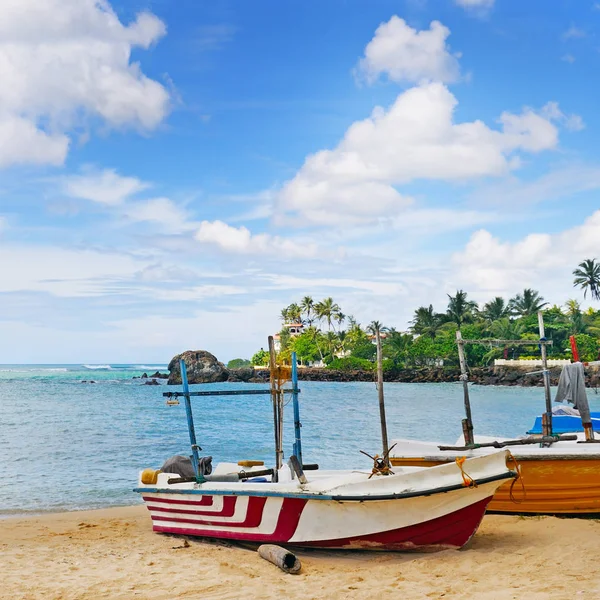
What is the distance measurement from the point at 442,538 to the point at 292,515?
1878mm

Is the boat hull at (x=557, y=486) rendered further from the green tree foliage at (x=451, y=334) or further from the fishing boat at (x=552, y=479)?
the green tree foliage at (x=451, y=334)

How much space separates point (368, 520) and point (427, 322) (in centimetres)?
7950

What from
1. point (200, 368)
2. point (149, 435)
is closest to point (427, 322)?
point (200, 368)

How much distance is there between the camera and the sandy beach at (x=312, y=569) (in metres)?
7.49

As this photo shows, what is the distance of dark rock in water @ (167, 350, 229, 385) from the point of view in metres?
83.6

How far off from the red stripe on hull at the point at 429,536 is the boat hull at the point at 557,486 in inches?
82.6

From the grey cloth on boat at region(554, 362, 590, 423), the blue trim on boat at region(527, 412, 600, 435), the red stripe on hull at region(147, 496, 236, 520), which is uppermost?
the grey cloth on boat at region(554, 362, 590, 423)

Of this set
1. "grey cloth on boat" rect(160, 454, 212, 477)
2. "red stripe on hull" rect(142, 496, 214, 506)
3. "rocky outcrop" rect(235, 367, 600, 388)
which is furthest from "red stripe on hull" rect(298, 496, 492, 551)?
"rocky outcrop" rect(235, 367, 600, 388)

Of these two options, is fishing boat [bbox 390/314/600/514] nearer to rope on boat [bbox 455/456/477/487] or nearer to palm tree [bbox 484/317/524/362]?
rope on boat [bbox 455/456/477/487]

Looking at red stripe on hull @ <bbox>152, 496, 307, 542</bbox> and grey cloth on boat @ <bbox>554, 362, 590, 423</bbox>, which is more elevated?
grey cloth on boat @ <bbox>554, 362, 590, 423</bbox>

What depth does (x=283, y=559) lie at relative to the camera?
8375mm

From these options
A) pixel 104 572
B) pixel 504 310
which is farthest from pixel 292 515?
pixel 504 310

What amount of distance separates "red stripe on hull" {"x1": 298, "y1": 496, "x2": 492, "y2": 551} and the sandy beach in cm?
14

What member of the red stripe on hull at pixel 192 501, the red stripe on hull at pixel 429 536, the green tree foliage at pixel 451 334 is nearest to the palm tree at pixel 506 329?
the green tree foliage at pixel 451 334
